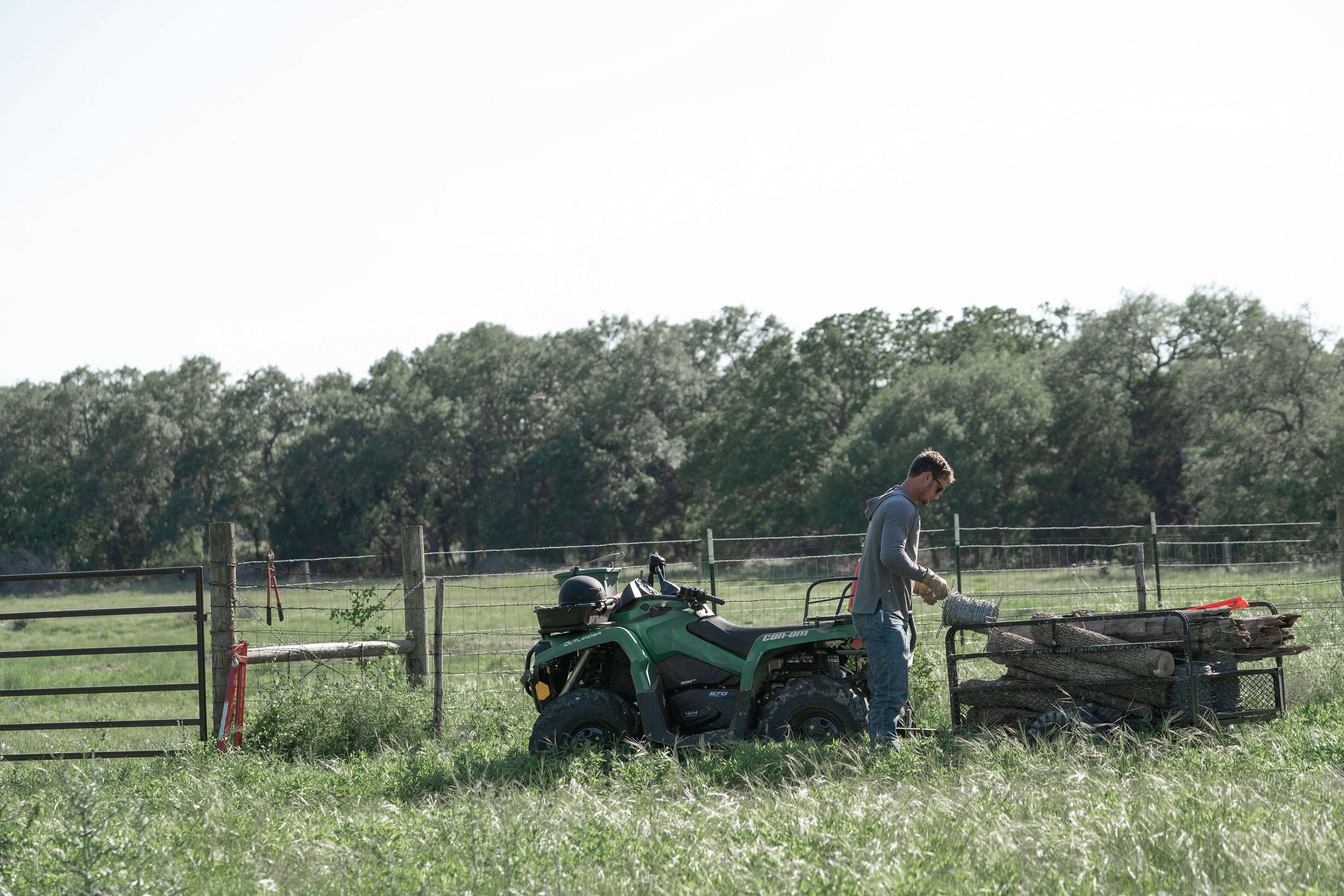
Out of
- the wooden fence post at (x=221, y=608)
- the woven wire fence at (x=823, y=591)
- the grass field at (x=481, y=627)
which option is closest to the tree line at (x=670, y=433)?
the woven wire fence at (x=823, y=591)

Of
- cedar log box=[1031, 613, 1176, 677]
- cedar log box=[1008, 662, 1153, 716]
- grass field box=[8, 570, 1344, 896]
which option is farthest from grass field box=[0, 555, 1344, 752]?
cedar log box=[1031, 613, 1176, 677]

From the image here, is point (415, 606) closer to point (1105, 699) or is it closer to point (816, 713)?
point (816, 713)

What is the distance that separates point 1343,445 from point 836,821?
3251 centimetres

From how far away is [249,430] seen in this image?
2485 inches

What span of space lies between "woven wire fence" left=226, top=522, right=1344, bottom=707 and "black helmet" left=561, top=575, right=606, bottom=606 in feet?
0.87

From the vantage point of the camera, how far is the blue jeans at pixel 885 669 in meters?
6.66

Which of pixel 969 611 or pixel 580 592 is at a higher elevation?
pixel 580 592

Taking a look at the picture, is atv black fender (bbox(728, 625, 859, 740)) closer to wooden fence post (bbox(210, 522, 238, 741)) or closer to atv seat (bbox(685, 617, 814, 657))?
atv seat (bbox(685, 617, 814, 657))

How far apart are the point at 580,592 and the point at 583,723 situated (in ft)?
2.79

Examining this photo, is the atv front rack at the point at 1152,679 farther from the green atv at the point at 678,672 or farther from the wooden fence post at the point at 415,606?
the wooden fence post at the point at 415,606

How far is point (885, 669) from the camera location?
6.70 m

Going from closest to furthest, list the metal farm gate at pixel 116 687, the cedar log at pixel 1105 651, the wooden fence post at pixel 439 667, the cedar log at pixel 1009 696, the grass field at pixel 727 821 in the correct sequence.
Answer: the grass field at pixel 727 821 → the cedar log at pixel 1105 651 → the cedar log at pixel 1009 696 → the metal farm gate at pixel 116 687 → the wooden fence post at pixel 439 667

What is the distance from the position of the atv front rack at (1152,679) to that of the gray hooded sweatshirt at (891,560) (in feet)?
1.35

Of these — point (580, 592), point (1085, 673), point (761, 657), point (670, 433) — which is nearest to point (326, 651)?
point (580, 592)
